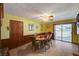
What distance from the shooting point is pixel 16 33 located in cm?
197

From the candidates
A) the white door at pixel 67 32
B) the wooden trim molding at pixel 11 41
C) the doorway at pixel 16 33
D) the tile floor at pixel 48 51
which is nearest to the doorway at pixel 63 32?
the white door at pixel 67 32

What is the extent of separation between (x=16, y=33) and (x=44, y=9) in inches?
28.2

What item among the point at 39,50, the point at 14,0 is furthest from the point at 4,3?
the point at 39,50

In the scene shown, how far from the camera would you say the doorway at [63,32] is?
205 cm

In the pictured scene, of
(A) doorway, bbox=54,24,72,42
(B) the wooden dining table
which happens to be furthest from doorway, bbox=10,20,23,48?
(A) doorway, bbox=54,24,72,42

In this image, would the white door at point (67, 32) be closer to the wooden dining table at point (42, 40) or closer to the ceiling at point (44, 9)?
the ceiling at point (44, 9)

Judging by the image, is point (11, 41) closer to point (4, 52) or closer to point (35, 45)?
point (4, 52)

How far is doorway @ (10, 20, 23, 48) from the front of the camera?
1.92m

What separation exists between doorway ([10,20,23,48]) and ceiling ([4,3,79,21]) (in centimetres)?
18

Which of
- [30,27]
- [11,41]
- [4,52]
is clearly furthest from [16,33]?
[4,52]

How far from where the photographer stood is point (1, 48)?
6.31ft

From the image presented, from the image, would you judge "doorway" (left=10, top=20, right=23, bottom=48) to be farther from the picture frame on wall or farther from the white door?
the white door

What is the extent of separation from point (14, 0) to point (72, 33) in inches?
51.5

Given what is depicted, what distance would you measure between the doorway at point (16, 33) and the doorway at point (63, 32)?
0.73 metres
